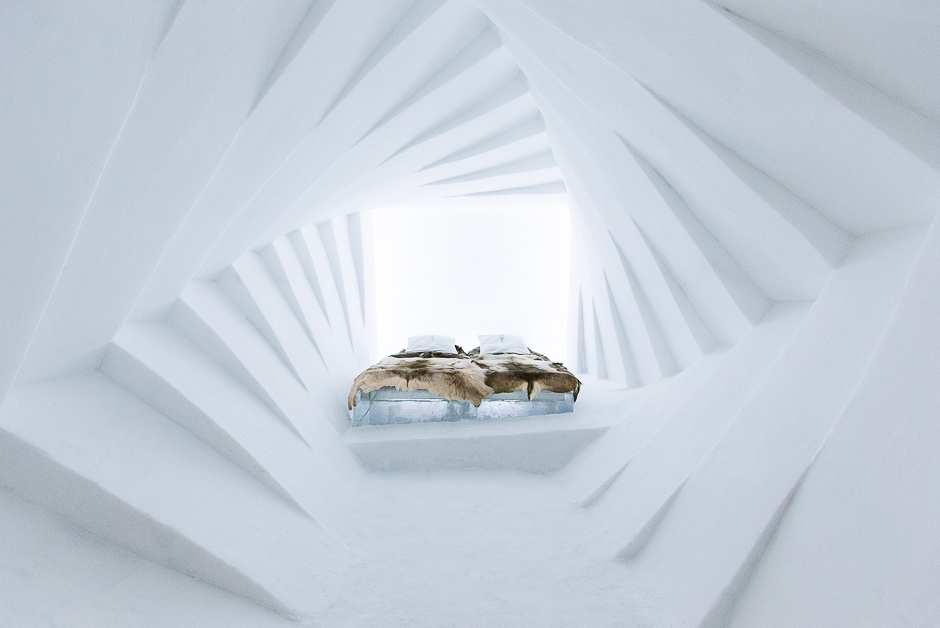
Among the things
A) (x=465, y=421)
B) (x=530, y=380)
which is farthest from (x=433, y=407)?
(x=530, y=380)

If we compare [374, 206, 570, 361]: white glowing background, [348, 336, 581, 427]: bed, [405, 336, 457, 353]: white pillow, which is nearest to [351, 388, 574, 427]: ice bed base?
[348, 336, 581, 427]: bed

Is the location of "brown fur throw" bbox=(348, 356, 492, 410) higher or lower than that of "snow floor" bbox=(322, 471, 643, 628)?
higher

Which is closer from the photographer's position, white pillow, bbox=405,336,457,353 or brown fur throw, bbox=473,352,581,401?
brown fur throw, bbox=473,352,581,401

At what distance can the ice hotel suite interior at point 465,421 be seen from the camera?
5.90ft

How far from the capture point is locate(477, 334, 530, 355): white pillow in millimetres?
8586

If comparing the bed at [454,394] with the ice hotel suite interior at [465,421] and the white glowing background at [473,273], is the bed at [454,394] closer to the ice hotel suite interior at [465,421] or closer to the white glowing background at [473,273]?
the ice hotel suite interior at [465,421]

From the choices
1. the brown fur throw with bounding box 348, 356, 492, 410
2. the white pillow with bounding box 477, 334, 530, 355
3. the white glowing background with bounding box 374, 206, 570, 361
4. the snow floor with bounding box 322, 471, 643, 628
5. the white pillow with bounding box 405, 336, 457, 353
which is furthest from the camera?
the white glowing background with bounding box 374, 206, 570, 361

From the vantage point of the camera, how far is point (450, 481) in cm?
469

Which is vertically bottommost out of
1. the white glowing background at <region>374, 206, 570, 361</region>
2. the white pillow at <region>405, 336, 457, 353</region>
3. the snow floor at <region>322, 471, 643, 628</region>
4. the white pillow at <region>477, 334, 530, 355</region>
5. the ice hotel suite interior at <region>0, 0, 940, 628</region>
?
the snow floor at <region>322, 471, 643, 628</region>

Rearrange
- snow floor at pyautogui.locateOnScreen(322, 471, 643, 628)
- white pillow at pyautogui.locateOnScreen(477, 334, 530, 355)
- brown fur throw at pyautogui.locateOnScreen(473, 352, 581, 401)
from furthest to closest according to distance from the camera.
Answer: white pillow at pyautogui.locateOnScreen(477, 334, 530, 355), brown fur throw at pyautogui.locateOnScreen(473, 352, 581, 401), snow floor at pyautogui.locateOnScreen(322, 471, 643, 628)

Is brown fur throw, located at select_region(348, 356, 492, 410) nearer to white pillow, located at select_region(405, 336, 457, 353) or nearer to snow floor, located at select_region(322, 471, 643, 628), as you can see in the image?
snow floor, located at select_region(322, 471, 643, 628)

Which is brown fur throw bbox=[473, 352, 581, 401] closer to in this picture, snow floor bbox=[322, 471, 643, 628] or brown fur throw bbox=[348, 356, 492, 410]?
brown fur throw bbox=[348, 356, 492, 410]

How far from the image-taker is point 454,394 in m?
5.54

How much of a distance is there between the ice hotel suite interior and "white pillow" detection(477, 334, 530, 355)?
321cm
